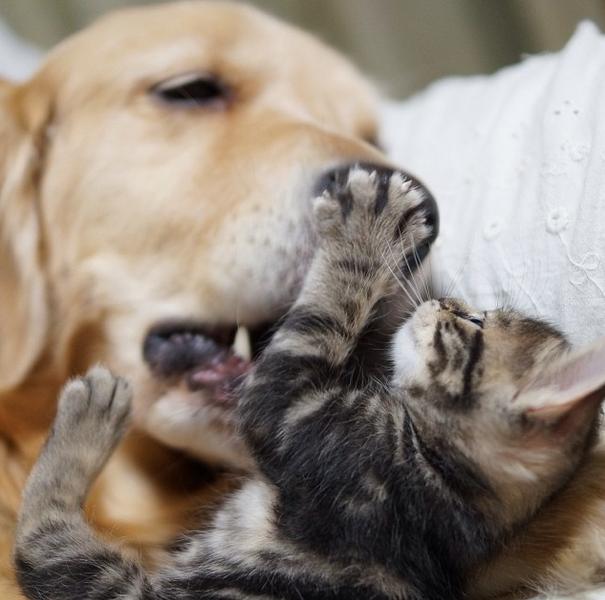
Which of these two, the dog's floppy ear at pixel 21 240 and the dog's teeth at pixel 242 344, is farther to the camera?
the dog's floppy ear at pixel 21 240

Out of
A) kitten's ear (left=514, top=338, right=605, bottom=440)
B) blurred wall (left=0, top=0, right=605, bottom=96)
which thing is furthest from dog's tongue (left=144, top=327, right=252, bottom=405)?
blurred wall (left=0, top=0, right=605, bottom=96)

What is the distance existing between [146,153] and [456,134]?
649 mm

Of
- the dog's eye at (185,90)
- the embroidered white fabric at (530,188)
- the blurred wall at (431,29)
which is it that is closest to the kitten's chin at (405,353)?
the embroidered white fabric at (530,188)

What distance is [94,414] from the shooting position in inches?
45.9

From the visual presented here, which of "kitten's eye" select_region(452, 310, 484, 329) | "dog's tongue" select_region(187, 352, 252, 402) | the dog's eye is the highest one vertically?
the dog's eye

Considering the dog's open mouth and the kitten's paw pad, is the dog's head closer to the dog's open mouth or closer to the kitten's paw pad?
the dog's open mouth

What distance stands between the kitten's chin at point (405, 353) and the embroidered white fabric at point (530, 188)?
0.72 ft

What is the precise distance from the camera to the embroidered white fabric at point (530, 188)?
124 centimetres

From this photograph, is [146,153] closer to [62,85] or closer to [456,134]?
[62,85]

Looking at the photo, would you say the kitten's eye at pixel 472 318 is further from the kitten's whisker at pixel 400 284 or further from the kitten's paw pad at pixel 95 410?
the kitten's paw pad at pixel 95 410

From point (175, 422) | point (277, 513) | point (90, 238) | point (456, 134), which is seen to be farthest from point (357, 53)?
point (277, 513)

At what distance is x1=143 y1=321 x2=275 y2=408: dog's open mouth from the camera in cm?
126

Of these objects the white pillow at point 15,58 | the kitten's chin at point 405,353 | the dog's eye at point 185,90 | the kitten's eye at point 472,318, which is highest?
the dog's eye at point 185,90

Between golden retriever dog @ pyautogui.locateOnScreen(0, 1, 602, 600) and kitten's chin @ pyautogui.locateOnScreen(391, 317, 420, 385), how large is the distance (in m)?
0.18
